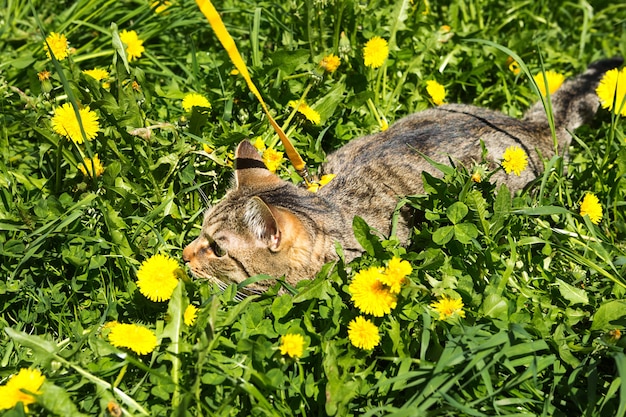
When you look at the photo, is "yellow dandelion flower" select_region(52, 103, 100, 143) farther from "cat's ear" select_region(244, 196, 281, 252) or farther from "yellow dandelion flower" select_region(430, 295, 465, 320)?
"yellow dandelion flower" select_region(430, 295, 465, 320)

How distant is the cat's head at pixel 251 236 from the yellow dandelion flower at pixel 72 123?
670 millimetres

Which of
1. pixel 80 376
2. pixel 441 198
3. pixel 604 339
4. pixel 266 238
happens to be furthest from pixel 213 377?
pixel 604 339

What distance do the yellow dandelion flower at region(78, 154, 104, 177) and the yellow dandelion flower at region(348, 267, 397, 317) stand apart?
1.37m

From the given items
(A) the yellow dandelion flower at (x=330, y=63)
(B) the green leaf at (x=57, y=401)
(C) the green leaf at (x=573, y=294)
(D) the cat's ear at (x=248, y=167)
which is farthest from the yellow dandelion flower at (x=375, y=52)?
(B) the green leaf at (x=57, y=401)

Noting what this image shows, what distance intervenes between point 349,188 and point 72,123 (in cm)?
137

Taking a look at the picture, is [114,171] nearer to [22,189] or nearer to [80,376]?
[22,189]

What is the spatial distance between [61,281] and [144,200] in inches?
20.8

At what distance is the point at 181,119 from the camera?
127 inches

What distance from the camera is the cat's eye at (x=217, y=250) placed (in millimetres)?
2889

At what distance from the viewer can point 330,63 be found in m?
3.44

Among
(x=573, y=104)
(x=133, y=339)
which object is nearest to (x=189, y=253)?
(x=133, y=339)

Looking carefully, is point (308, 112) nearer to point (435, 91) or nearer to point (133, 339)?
point (435, 91)

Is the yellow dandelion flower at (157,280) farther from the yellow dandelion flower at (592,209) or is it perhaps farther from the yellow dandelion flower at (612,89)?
the yellow dandelion flower at (612,89)

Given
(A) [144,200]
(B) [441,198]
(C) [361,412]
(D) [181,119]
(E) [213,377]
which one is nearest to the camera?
(E) [213,377]
